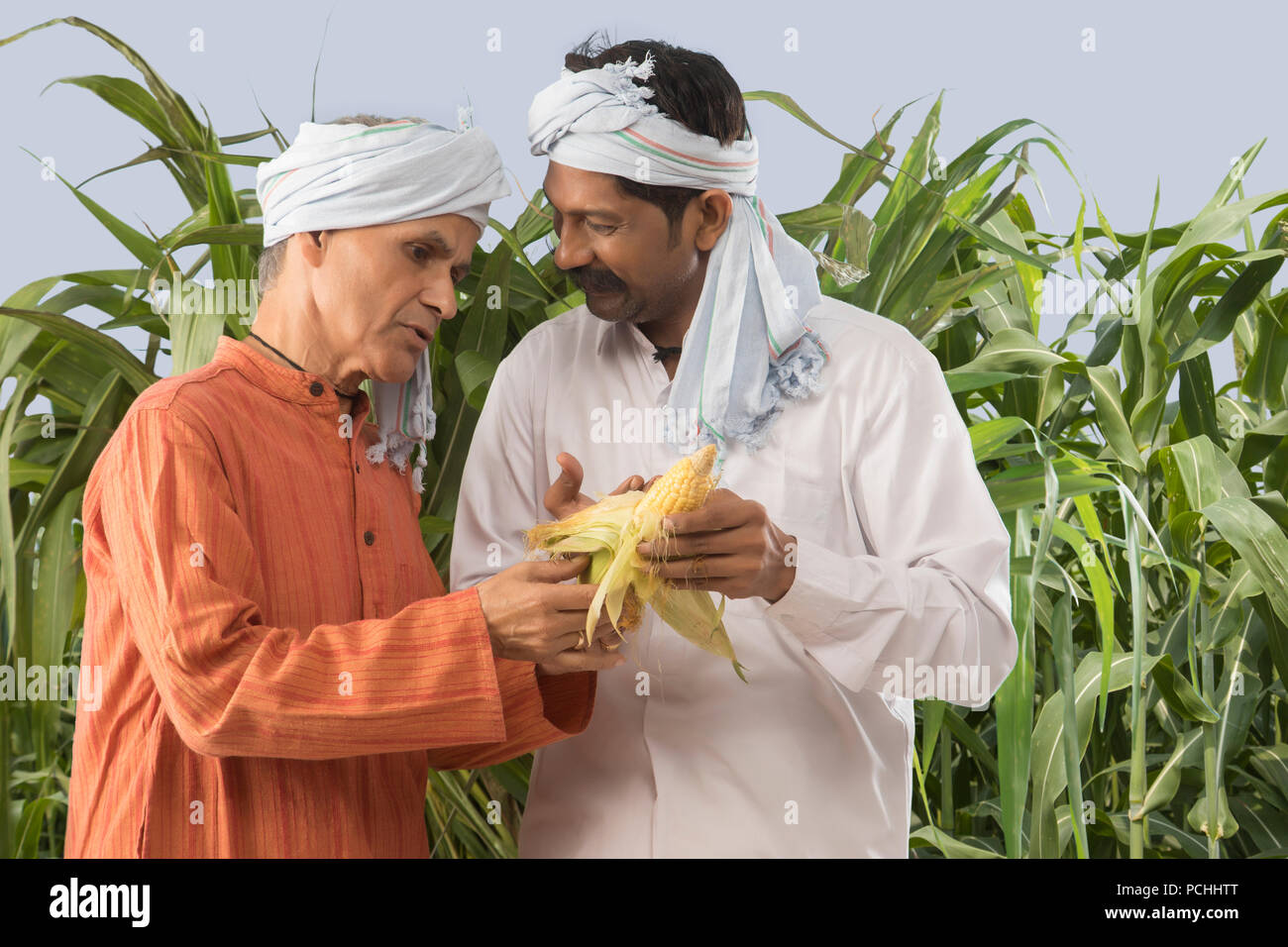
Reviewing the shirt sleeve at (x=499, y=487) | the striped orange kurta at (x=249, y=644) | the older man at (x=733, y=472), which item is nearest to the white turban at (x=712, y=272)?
the older man at (x=733, y=472)

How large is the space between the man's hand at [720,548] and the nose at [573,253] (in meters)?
0.39

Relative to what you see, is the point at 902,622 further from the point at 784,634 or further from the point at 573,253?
the point at 573,253

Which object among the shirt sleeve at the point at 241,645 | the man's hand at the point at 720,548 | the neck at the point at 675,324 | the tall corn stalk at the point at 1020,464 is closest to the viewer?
the shirt sleeve at the point at 241,645

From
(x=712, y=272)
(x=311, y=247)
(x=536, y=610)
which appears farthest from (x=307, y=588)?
(x=712, y=272)

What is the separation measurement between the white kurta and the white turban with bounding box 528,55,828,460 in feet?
0.16

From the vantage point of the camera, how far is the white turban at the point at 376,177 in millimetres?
1333

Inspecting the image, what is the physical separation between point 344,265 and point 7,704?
102 centimetres

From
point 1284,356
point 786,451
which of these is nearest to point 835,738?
point 786,451

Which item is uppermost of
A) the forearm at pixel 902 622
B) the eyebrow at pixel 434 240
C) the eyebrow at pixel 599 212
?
the eyebrow at pixel 599 212

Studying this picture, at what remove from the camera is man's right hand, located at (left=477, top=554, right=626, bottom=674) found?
1.23 metres

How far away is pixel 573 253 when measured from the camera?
1511 millimetres

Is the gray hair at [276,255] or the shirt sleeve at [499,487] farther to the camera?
the shirt sleeve at [499,487]

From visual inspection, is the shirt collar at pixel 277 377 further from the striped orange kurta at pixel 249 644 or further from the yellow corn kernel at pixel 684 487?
the yellow corn kernel at pixel 684 487

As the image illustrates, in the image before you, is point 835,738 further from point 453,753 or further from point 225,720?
point 225,720
